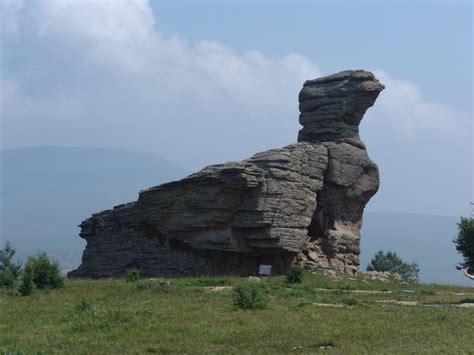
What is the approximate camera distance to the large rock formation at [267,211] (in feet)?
141

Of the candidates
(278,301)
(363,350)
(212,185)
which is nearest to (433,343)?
(363,350)

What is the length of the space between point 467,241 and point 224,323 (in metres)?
36.0

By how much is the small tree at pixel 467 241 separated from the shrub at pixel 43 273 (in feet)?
97.1

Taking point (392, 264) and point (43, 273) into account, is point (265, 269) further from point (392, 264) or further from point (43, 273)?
point (392, 264)

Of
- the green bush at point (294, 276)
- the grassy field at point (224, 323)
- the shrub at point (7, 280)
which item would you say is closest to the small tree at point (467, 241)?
the green bush at point (294, 276)

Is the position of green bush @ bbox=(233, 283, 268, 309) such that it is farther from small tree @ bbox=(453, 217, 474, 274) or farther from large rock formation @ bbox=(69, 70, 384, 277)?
small tree @ bbox=(453, 217, 474, 274)

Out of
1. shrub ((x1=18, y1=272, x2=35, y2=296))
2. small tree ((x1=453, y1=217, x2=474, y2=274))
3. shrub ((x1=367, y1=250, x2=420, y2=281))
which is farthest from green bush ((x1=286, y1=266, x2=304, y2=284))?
shrub ((x1=367, y1=250, x2=420, y2=281))

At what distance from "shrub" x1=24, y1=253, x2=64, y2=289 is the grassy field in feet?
8.33

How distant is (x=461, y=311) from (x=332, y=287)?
36.6ft

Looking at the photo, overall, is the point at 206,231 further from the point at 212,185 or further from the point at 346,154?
the point at 346,154

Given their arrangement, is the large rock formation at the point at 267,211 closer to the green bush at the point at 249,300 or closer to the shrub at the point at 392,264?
the green bush at the point at 249,300

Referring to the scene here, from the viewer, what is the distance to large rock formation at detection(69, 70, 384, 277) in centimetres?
4303

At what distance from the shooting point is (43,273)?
35.2 meters

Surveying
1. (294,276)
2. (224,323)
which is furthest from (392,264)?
(224,323)
